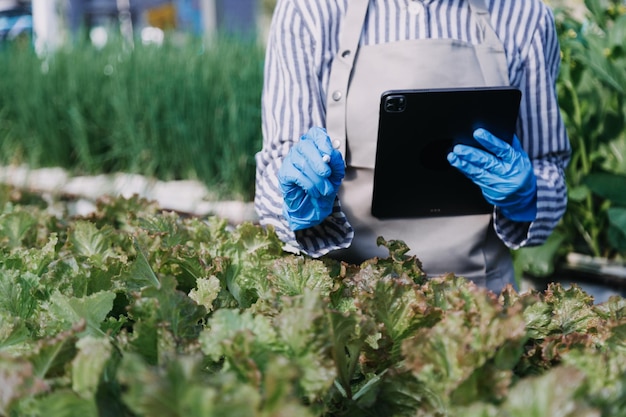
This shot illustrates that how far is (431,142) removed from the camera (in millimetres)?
1615

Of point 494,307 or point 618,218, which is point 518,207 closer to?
point 494,307

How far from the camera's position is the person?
163cm

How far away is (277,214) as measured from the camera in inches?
63.9

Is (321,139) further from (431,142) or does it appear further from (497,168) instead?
(497,168)

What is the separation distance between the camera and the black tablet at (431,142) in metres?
1.51

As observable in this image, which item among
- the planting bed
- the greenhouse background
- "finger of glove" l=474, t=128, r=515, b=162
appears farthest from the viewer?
the greenhouse background

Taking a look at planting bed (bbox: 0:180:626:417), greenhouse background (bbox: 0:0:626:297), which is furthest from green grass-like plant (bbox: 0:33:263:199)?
planting bed (bbox: 0:180:626:417)

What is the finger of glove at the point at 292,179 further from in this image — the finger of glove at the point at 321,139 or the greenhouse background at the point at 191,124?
the greenhouse background at the point at 191,124

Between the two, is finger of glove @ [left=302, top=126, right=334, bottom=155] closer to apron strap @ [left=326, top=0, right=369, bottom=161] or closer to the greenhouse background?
apron strap @ [left=326, top=0, right=369, bottom=161]

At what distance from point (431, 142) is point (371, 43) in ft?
0.86

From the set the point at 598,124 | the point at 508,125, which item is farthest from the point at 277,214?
the point at 598,124

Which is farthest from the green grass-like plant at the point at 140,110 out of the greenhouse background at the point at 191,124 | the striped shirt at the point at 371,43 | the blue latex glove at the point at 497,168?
the blue latex glove at the point at 497,168

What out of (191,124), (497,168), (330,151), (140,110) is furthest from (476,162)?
(140,110)

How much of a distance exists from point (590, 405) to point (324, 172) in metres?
0.77
